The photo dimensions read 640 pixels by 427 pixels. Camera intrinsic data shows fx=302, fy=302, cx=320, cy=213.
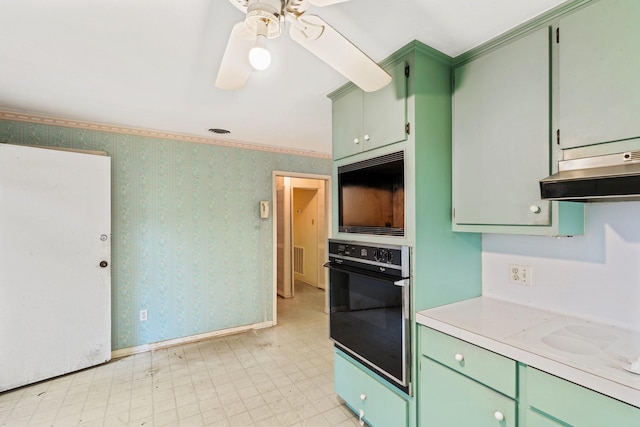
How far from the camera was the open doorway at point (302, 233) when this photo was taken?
498 cm

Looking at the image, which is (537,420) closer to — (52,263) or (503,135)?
(503,135)

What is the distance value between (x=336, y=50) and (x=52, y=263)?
9.29 feet

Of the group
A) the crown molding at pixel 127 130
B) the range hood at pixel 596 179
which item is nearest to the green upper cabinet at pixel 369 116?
the range hood at pixel 596 179

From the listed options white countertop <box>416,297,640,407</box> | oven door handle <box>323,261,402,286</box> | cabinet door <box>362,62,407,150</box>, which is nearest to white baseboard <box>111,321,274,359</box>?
oven door handle <box>323,261,402,286</box>

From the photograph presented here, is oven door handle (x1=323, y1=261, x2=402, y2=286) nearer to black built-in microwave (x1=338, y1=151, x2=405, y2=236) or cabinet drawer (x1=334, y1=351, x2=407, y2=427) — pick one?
black built-in microwave (x1=338, y1=151, x2=405, y2=236)

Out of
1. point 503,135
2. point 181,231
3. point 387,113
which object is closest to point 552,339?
point 503,135

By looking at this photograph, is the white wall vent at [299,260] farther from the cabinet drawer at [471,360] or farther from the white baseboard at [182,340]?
the cabinet drawer at [471,360]

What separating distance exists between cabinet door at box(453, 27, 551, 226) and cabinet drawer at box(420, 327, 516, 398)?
61 cm

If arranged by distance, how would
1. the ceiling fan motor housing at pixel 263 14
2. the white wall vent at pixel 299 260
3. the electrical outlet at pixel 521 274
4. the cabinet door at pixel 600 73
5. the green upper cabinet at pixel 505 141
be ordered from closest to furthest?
the ceiling fan motor housing at pixel 263 14 < the cabinet door at pixel 600 73 < the green upper cabinet at pixel 505 141 < the electrical outlet at pixel 521 274 < the white wall vent at pixel 299 260

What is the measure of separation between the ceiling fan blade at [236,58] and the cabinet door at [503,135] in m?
1.16

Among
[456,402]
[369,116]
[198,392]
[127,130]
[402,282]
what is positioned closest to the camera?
[456,402]

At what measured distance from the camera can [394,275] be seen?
5.18ft

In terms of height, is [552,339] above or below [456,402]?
above

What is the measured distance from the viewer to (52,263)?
2.48 metres
